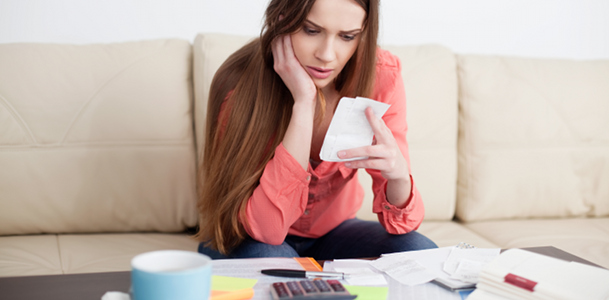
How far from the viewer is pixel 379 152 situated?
3.25 ft

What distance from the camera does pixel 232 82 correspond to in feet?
4.10

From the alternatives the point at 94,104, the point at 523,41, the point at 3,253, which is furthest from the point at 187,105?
the point at 523,41

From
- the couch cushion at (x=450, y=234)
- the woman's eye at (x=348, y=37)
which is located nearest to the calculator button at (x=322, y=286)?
the woman's eye at (x=348, y=37)

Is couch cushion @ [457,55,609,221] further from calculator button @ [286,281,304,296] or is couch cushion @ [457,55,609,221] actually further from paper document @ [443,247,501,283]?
calculator button @ [286,281,304,296]

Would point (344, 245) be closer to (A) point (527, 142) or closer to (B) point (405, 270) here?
(B) point (405, 270)

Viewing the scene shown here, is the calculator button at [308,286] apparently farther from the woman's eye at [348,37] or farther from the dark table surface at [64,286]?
the woman's eye at [348,37]

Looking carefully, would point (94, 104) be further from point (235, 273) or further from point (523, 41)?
point (523, 41)

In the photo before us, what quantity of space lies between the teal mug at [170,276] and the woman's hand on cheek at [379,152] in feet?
1.70

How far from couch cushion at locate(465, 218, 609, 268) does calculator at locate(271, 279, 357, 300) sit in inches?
40.9

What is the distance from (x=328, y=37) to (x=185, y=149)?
0.75m

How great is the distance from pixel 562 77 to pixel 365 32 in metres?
1.13

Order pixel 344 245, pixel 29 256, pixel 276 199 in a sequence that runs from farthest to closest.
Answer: pixel 29 256
pixel 344 245
pixel 276 199

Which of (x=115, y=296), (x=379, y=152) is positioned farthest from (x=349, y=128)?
(x=115, y=296)

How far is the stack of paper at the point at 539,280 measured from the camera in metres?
0.68
